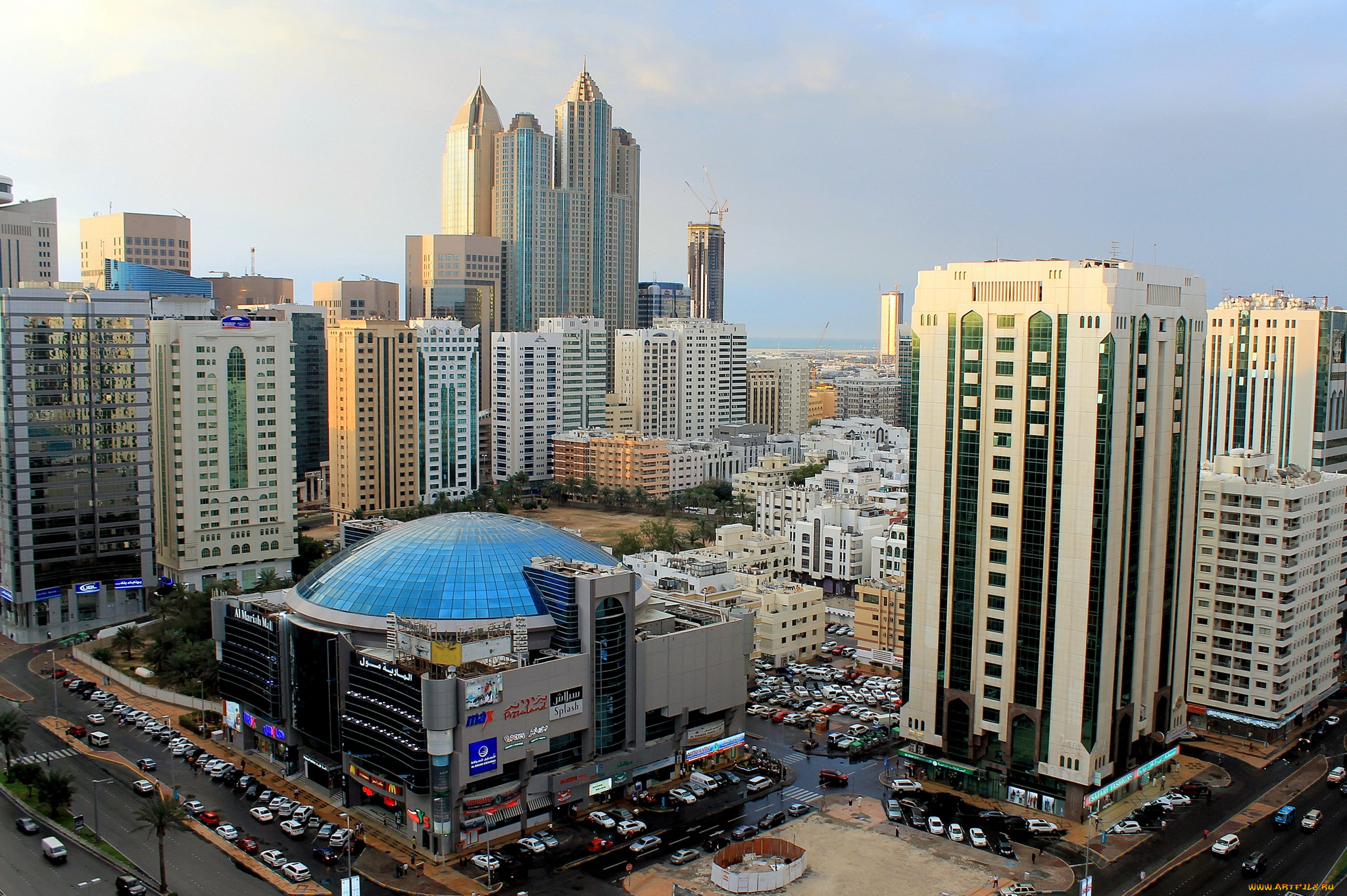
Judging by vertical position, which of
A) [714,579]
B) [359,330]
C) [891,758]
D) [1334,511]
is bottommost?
[891,758]

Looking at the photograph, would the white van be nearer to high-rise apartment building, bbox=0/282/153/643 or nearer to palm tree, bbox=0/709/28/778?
palm tree, bbox=0/709/28/778

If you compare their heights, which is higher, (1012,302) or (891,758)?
(1012,302)

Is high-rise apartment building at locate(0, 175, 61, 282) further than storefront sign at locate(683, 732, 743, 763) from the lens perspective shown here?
Yes

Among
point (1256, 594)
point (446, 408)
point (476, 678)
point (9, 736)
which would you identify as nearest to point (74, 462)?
point (9, 736)

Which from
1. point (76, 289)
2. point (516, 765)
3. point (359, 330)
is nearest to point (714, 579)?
point (516, 765)

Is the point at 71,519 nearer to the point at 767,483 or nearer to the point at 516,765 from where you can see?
the point at 516,765

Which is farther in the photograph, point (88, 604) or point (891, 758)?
point (88, 604)

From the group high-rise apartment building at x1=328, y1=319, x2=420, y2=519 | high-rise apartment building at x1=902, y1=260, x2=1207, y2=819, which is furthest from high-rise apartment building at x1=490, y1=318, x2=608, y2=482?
high-rise apartment building at x1=902, y1=260, x2=1207, y2=819
